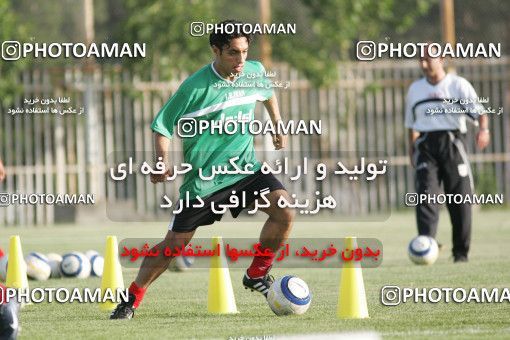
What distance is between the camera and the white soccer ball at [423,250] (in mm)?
13031

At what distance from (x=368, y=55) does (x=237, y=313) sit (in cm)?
942

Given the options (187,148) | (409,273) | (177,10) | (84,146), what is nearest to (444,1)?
(177,10)

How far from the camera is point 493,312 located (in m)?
8.58

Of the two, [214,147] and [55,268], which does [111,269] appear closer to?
[214,147]

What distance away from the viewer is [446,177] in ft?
44.3

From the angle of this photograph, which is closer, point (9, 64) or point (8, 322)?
point (8, 322)

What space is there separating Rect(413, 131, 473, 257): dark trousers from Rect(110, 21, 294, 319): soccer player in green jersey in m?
4.52

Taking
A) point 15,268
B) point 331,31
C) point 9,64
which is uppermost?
point 331,31

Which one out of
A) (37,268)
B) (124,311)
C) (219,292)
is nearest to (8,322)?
(124,311)

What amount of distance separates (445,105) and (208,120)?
495 centimetres

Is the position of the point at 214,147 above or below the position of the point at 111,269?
above

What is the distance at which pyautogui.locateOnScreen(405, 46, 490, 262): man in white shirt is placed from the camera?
43.8ft

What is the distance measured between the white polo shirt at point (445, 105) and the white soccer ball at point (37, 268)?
4386 millimetres

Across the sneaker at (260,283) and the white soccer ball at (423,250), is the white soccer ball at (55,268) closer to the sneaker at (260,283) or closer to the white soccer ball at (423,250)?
the sneaker at (260,283)
